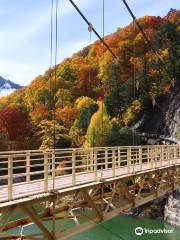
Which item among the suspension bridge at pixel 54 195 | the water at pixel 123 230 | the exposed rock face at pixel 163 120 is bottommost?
the water at pixel 123 230

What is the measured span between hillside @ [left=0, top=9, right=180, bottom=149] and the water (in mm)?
10064

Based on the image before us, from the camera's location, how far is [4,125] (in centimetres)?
5216

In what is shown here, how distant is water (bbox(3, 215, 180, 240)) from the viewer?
1034 inches

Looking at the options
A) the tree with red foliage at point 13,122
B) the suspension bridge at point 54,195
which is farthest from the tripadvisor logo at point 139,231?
the tree with red foliage at point 13,122

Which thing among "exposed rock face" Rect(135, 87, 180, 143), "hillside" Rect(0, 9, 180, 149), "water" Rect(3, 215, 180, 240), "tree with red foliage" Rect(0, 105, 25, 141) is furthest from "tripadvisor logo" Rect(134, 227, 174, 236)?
"tree with red foliage" Rect(0, 105, 25, 141)

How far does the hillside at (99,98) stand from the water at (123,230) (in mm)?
10064

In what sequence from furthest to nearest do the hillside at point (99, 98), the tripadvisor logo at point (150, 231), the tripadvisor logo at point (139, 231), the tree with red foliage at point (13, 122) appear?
the tree with red foliage at point (13, 122), the hillside at point (99, 98), the tripadvisor logo at point (150, 231), the tripadvisor logo at point (139, 231)

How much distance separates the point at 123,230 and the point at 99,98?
27.6m

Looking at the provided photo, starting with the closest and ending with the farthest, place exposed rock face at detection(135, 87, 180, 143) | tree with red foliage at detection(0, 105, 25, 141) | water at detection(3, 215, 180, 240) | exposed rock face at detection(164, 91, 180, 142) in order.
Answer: water at detection(3, 215, 180, 240) < exposed rock face at detection(164, 91, 180, 142) < exposed rock face at detection(135, 87, 180, 143) < tree with red foliage at detection(0, 105, 25, 141)

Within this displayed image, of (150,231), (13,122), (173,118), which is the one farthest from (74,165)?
(13,122)

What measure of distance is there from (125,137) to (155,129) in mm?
9863

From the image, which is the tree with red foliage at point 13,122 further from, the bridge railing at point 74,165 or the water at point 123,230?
the bridge railing at point 74,165

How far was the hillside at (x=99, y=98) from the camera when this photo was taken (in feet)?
156

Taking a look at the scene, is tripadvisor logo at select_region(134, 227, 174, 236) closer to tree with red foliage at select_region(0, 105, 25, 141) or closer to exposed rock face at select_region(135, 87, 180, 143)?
exposed rock face at select_region(135, 87, 180, 143)
